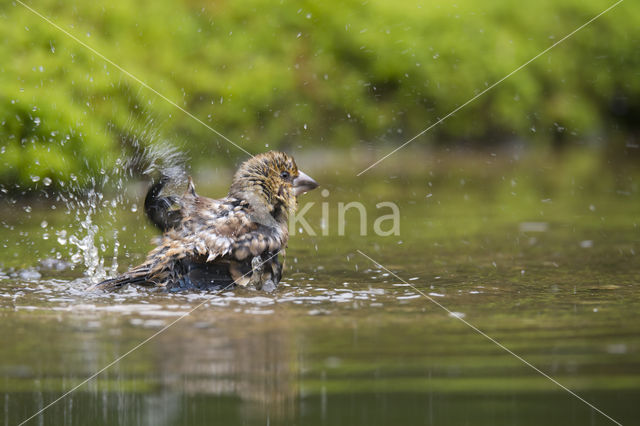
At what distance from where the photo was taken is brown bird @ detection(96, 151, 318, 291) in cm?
567

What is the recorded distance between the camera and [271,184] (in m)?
6.22

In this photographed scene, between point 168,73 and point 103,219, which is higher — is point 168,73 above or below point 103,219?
above

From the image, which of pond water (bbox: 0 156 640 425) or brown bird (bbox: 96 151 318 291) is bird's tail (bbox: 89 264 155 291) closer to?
brown bird (bbox: 96 151 318 291)

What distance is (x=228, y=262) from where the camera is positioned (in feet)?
18.9

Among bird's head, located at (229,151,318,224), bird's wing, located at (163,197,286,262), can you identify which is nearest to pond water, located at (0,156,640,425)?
bird's wing, located at (163,197,286,262)

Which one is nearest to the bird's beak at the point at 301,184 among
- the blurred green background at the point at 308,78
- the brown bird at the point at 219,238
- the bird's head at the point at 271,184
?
the bird's head at the point at 271,184

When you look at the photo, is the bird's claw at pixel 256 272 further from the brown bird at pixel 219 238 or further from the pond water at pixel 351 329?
the pond water at pixel 351 329

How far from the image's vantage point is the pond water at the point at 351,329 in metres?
3.41

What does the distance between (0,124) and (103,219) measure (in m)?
1.85

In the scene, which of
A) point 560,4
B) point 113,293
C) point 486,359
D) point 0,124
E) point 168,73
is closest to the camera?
point 486,359

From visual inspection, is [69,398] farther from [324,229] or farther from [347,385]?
[324,229]

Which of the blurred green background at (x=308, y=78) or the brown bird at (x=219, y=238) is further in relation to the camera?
the blurred green background at (x=308, y=78)

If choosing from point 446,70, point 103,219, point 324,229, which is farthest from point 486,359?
point 446,70

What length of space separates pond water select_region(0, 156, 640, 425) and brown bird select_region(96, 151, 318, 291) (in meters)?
0.16
